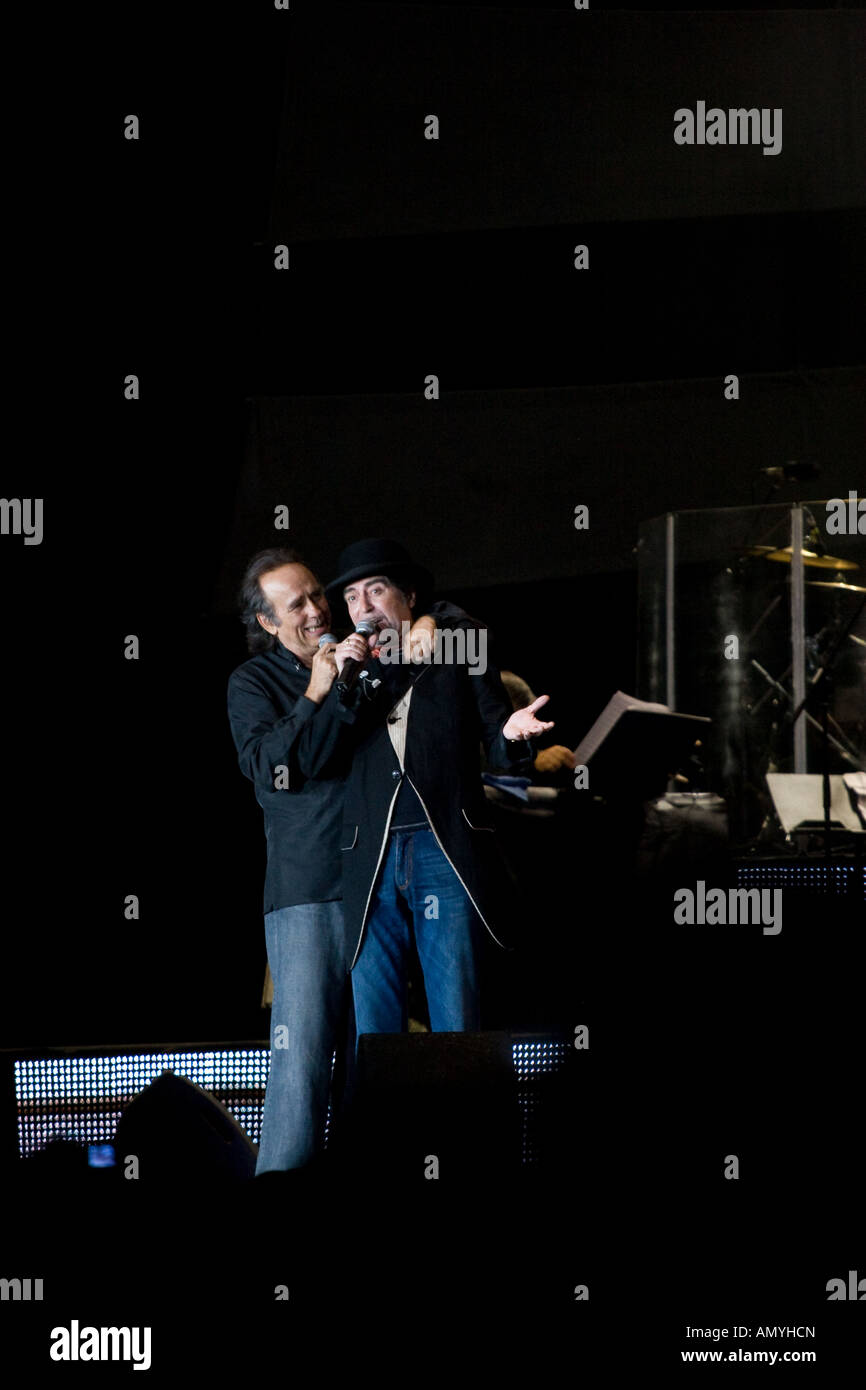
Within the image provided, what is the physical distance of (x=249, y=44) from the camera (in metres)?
5.04

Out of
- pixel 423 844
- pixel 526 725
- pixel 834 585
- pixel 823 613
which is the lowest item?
pixel 423 844

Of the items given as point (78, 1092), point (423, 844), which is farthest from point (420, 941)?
point (78, 1092)

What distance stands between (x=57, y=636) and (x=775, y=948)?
369cm

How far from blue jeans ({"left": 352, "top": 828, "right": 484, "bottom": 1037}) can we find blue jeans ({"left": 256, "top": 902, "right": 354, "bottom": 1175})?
0.27 feet

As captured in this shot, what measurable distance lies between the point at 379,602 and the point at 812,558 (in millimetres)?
3768

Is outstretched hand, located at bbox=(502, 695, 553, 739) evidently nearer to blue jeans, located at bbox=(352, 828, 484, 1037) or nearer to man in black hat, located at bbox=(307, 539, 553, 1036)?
man in black hat, located at bbox=(307, 539, 553, 1036)

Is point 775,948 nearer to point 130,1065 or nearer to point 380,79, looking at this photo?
Result: point 130,1065

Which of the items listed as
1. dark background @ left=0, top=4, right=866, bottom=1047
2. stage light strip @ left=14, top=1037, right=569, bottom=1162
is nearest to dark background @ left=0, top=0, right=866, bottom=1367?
dark background @ left=0, top=4, right=866, bottom=1047

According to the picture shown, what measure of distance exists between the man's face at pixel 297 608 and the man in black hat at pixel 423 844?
0.83 ft

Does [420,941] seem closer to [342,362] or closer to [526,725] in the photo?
[526,725]

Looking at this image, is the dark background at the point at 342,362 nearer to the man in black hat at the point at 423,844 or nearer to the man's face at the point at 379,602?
the man in black hat at the point at 423,844

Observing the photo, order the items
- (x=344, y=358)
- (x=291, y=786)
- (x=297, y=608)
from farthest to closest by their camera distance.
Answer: (x=344, y=358)
(x=297, y=608)
(x=291, y=786)

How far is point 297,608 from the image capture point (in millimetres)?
3289

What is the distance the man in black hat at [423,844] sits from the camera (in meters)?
2.89
